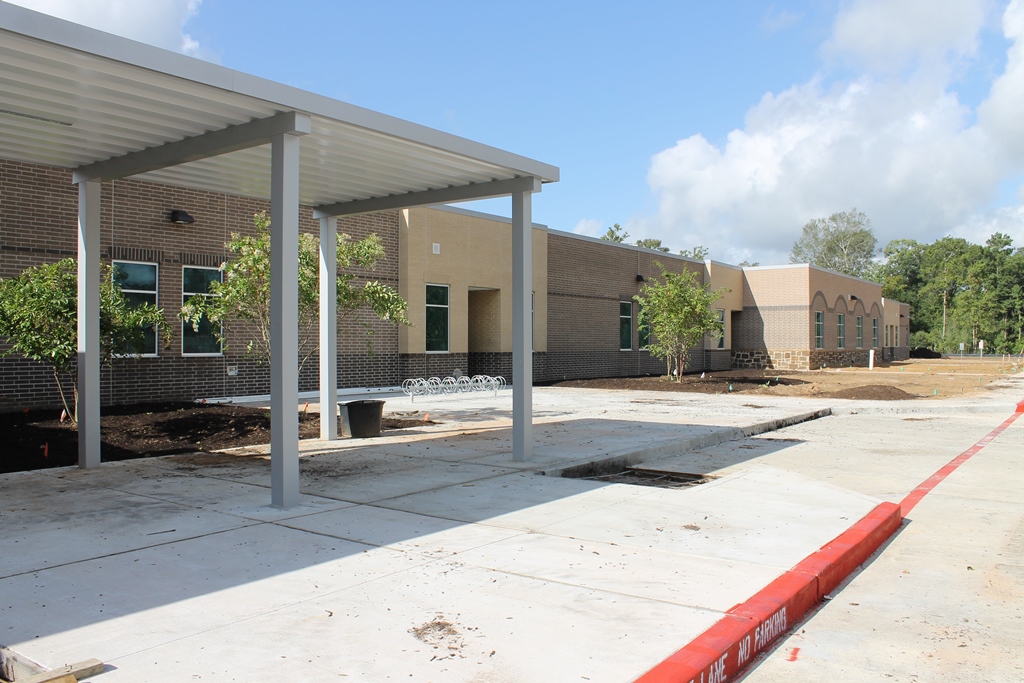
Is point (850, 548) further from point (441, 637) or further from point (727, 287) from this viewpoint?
point (727, 287)

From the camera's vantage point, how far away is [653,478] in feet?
33.1

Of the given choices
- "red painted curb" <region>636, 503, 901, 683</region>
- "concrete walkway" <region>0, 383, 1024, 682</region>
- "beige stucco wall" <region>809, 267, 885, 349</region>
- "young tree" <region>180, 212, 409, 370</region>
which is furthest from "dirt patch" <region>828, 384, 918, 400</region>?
"beige stucco wall" <region>809, 267, 885, 349</region>

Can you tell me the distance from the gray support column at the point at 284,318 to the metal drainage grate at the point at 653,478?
152 inches

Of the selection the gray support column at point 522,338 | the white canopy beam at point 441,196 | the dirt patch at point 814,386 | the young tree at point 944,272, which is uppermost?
the young tree at point 944,272

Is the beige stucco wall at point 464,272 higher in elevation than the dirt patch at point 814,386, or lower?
higher

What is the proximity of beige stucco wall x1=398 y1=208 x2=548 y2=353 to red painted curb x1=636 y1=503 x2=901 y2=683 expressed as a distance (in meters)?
18.2

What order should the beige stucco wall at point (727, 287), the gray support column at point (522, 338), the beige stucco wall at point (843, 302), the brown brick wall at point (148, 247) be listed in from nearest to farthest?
the gray support column at point (522, 338), the brown brick wall at point (148, 247), the beige stucco wall at point (727, 287), the beige stucco wall at point (843, 302)

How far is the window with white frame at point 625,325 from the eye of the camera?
33.0m

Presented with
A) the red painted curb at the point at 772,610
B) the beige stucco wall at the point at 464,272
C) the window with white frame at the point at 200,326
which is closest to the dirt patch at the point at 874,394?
the beige stucco wall at the point at 464,272

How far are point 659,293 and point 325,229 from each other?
17.8m

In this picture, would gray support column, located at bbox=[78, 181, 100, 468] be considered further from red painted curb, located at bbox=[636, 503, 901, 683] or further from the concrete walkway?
red painted curb, located at bbox=[636, 503, 901, 683]

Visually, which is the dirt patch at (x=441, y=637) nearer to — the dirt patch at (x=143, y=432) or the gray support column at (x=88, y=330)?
the gray support column at (x=88, y=330)

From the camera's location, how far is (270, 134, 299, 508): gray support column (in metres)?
7.58

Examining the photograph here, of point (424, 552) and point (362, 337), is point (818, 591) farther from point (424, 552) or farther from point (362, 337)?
point (362, 337)
